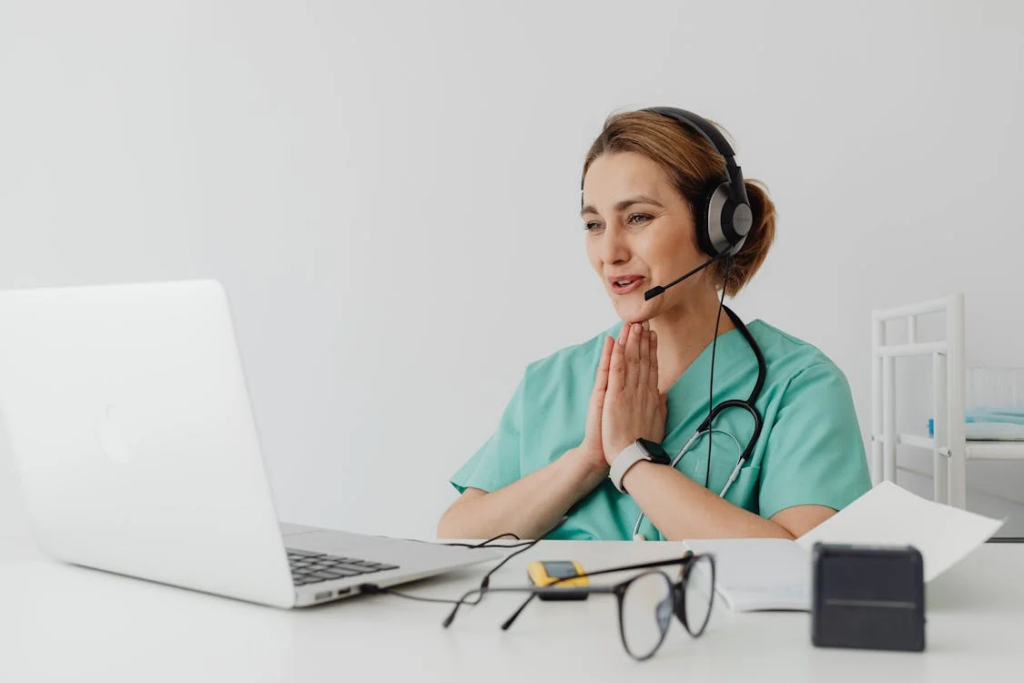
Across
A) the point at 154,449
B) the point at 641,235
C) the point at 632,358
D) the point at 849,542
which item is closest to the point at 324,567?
the point at 154,449

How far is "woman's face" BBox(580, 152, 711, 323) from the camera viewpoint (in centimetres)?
142

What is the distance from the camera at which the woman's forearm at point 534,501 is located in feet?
4.38

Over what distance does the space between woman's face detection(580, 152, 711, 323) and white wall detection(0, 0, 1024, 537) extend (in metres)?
1.13

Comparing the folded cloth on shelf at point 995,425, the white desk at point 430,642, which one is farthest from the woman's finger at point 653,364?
the folded cloth on shelf at point 995,425

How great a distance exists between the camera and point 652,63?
2584mm

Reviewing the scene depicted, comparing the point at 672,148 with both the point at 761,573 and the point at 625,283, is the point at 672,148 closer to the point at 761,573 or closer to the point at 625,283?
the point at 625,283

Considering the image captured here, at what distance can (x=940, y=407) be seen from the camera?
213 cm

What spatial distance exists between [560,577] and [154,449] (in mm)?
319

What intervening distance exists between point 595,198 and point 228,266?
59.7 inches

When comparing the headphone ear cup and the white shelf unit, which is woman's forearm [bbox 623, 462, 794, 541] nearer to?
the headphone ear cup

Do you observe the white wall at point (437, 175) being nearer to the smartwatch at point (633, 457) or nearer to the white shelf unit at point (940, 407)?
the white shelf unit at point (940, 407)

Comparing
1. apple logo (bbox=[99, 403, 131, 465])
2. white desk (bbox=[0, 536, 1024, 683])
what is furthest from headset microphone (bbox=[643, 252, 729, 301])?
apple logo (bbox=[99, 403, 131, 465])

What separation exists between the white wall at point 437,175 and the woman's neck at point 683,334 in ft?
3.47

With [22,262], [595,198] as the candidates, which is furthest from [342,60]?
[595,198]
